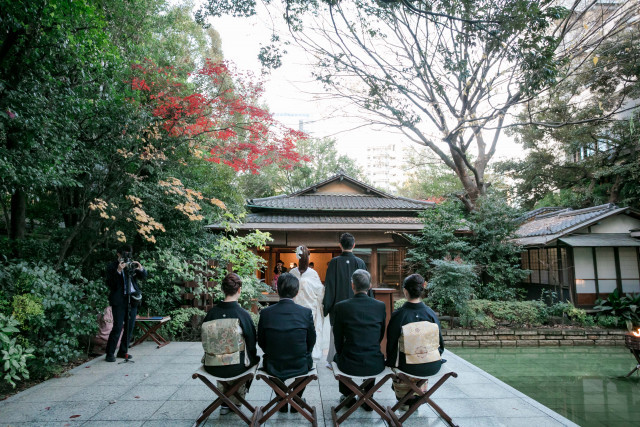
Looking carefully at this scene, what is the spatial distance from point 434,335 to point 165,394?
3.20m

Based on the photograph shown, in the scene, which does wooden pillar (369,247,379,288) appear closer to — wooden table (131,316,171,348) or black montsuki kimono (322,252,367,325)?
wooden table (131,316,171,348)

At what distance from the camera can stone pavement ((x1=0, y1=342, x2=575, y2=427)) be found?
3568 millimetres

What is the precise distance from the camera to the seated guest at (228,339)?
323cm

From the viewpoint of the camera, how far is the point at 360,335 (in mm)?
3371

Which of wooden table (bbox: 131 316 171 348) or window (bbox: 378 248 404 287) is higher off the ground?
window (bbox: 378 248 404 287)

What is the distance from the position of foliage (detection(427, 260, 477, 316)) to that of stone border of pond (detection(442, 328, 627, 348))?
2.18 feet

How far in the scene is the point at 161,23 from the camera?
1068 centimetres

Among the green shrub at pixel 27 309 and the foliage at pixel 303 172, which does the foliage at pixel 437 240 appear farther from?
the foliage at pixel 303 172

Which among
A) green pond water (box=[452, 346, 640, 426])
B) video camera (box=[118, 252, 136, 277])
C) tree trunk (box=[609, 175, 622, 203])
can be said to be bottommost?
green pond water (box=[452, 346, 640, 426])

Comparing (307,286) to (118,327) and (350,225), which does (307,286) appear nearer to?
(118,327)

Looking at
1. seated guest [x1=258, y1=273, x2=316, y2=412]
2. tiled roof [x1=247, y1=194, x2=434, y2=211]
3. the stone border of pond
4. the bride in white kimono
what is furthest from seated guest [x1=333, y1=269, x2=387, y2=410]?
tiled roof [x1=247, y1=194, x2=434, y2=211]

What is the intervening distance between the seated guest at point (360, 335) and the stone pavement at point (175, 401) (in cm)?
63

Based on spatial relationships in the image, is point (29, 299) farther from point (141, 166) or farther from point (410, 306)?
point (410, 306)

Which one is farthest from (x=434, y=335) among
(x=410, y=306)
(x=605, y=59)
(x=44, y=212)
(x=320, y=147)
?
(x=320, y=147)
